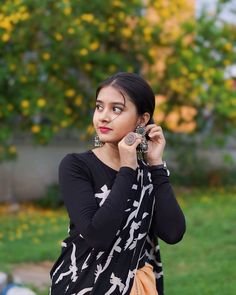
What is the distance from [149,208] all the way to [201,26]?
24.3 feet

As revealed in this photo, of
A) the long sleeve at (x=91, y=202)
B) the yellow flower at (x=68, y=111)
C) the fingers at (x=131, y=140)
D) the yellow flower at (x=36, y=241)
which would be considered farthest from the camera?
the yellow flower at (x=68, y=111)

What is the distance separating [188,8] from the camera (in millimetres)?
9617

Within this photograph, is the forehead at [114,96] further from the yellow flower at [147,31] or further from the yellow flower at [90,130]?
the yellow flower at [147,31]

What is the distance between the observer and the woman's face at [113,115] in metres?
2.32

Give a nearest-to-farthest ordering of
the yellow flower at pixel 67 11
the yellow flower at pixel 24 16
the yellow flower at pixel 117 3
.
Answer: the yellow flower at pixel 24 16 → the yellow flower at pixel 67 11 → the yellow flower at pixel 117 3

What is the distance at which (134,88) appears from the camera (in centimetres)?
234

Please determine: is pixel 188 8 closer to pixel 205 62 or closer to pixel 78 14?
pixel 205 62

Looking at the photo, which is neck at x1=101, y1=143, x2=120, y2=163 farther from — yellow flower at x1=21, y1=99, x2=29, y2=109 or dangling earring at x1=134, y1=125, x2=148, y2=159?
yellow flower at x1=21, y1=99, x2=29, y2=109

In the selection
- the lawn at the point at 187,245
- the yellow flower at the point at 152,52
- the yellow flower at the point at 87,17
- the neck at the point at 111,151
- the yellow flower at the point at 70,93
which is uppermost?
the yellow flower at the point at 87,17

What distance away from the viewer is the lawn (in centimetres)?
516

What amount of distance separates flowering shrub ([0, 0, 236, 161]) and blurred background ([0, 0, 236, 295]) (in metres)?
0.02

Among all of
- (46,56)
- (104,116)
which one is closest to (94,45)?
(46,56)

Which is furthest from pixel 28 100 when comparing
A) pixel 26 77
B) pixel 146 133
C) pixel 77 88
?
pixel 146 133

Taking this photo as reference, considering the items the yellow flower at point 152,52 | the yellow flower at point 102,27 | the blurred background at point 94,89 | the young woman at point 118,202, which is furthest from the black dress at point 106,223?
the yellow flower at point 152,52
